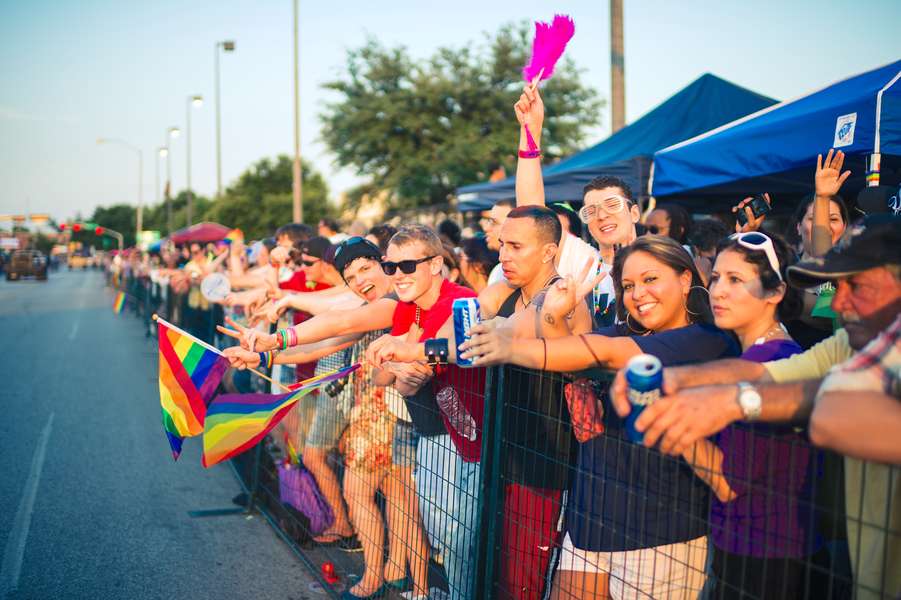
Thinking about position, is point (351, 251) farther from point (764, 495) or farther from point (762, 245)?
point (764, 495)

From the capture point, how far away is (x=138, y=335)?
18.0 meters

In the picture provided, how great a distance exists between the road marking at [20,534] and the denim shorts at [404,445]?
2.41 m

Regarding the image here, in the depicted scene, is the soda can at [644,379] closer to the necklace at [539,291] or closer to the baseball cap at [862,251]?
the baseball cap at [862,251]

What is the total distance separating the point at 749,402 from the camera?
189 cm

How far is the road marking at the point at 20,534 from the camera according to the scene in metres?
4.48

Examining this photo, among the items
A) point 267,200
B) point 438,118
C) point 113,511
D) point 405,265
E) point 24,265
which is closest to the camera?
point 405,265

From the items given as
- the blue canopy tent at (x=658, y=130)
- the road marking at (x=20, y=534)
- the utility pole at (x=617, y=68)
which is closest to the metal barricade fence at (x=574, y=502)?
the road marking at (x=20, y=534)

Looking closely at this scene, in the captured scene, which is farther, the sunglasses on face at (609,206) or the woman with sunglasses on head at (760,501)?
the sunglasses on face at (609,206)

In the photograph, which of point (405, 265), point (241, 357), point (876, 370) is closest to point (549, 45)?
point (405, 265)

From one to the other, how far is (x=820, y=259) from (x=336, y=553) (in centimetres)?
388

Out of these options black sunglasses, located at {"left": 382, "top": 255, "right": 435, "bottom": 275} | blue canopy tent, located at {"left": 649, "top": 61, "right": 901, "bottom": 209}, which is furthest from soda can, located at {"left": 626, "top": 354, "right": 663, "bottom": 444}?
blue canopy tent, located at {"left": 649, "top": 61, "right": 901, "bottom": 209}

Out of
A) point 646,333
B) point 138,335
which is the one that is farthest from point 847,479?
point 138,335

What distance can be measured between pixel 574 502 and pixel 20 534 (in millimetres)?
4320

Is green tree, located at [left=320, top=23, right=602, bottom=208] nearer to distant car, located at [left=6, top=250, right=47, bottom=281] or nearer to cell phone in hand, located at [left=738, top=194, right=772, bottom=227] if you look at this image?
cell phone in hand, located at [left=738, top=194, right=772, bottom=227]
